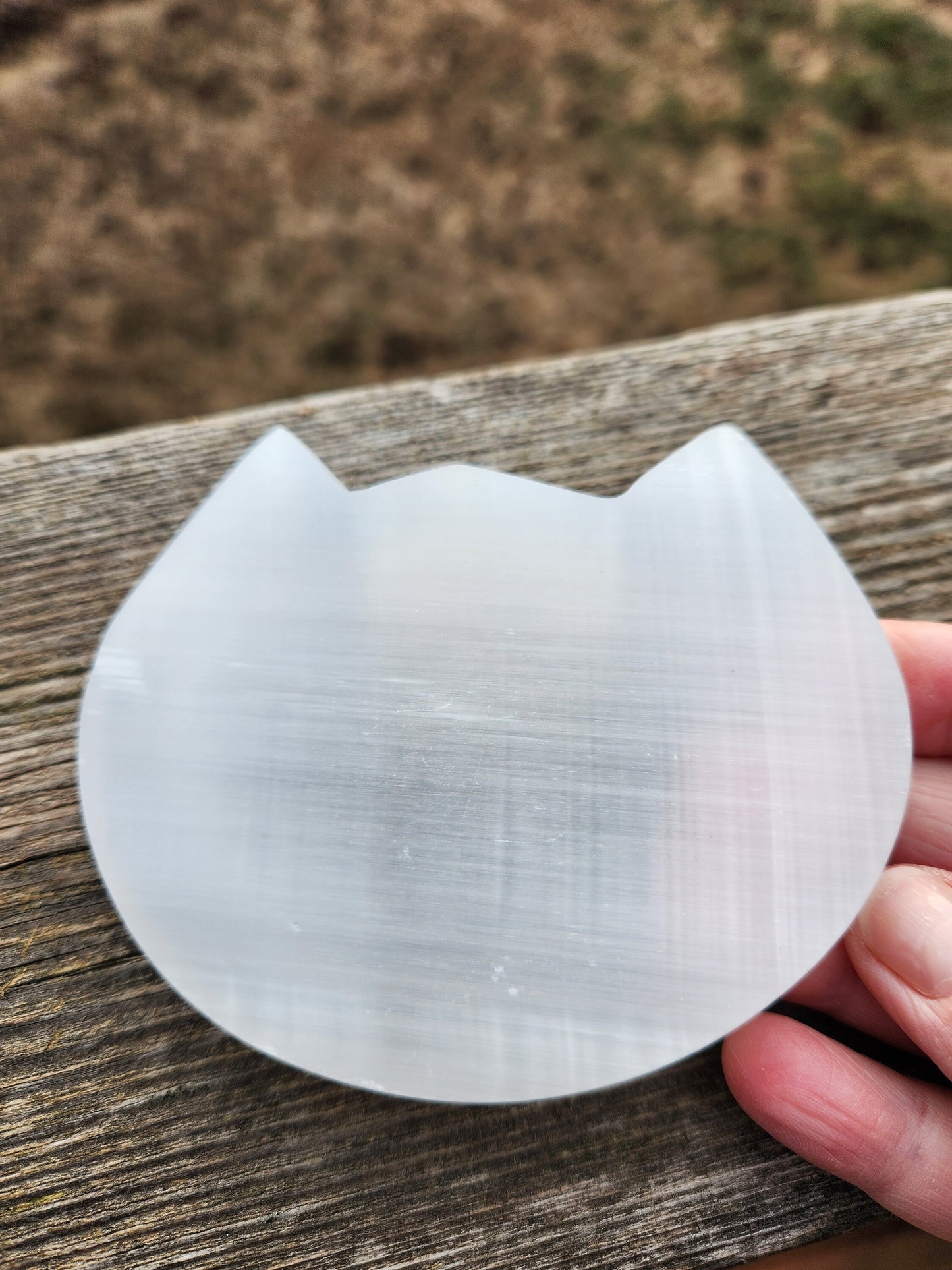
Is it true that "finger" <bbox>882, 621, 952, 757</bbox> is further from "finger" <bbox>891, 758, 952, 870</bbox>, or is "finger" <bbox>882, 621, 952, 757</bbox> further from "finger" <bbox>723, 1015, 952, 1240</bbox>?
"finger" <bbox>723, 1015, 952, 1240</bbox>

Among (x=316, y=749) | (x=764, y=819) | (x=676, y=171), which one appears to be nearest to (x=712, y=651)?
(x=764, y=819)

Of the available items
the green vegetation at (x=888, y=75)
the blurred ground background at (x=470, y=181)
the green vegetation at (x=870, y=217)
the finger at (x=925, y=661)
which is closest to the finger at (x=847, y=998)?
the finger at (x=925, y=661)

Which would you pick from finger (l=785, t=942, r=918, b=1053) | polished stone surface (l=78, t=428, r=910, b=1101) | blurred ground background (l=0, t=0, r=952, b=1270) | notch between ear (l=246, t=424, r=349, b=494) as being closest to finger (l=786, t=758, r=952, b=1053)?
finger (l=785, t=942, r=918, b=1053)

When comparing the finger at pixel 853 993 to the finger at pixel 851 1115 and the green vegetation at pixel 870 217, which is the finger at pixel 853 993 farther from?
the green vegetation at pixel 870 217

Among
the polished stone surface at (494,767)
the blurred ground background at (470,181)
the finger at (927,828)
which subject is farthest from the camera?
the blurred ground background at (470,181)

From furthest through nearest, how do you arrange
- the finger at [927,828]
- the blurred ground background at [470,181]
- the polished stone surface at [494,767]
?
the blurred ground background at [470,181] < the finger at [927,828] < the polished stone surface at [494,767]

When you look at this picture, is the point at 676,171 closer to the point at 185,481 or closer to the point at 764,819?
the point at 185,481
